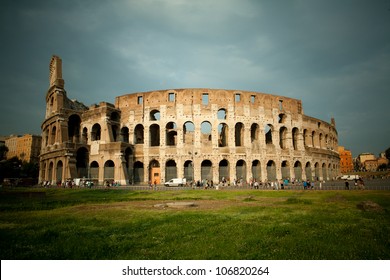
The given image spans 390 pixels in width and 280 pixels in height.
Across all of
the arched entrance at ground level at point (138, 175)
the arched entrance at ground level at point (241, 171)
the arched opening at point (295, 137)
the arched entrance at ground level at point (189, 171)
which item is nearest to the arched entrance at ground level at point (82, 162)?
the arched entrance at ground level at point (138, 175)

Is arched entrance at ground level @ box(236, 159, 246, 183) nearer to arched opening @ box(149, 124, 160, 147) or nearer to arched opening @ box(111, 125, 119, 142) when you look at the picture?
arched opening @ box(149, 124, 160, 147)

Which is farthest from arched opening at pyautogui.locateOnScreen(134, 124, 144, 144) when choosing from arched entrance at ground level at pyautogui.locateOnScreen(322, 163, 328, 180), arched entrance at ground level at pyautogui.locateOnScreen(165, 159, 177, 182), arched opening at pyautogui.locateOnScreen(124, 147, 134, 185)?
arched entrance at ground level at pyautogui.locateOnScreen(322, 163, 328, 180)

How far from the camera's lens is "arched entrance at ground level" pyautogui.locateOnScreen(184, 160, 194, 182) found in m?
32.1

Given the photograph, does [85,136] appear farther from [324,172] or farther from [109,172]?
[324,172]

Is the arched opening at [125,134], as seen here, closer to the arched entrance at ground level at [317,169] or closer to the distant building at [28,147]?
the arched entrance at ground level at [317,169]

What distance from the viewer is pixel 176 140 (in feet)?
115

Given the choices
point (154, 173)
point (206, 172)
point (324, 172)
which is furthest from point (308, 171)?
point (154, 173)

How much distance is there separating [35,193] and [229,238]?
17.1m

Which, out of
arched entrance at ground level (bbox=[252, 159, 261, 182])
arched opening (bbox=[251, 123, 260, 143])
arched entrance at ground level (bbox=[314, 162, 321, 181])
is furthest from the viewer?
arched entrance at ground level (bbox=[314, 162, 321, 181])

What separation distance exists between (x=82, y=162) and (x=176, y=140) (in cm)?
1372

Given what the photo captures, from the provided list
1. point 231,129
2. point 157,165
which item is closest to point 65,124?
point 157,165

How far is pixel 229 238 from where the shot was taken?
603 cm

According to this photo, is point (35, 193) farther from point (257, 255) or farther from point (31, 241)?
point (257, 255)

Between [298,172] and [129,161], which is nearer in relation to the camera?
[129,161]
